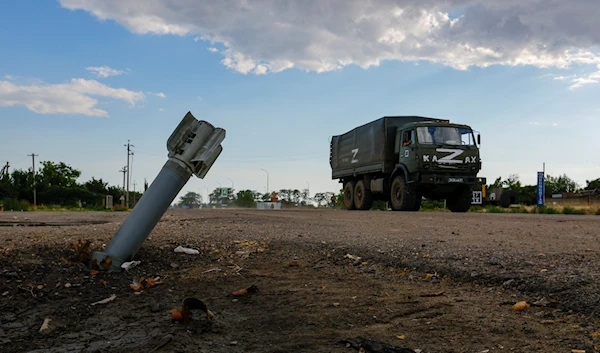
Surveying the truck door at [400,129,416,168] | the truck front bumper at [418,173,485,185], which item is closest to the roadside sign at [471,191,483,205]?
the truck front bumper at [418,173,485,185]

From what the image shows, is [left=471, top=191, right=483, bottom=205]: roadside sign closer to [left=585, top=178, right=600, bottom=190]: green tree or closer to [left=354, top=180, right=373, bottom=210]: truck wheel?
[left=354, top=180, right=373, bottom=210]: truck wheel

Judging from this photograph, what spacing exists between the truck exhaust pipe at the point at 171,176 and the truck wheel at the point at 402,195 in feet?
39.3

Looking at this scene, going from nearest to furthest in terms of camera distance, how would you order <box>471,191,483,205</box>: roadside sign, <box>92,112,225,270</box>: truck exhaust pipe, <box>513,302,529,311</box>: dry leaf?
<box>513,302,529,311</box>: dry leaf, <box>92,112,225,270</box>: truck exhaust pipe, <box>471,191,483,205</box>: roadside sign

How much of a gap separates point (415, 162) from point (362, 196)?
5314 millimetres

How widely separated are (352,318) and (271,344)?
1.92 feet

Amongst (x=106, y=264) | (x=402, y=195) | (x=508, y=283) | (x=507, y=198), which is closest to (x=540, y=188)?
(x=507, y=198)

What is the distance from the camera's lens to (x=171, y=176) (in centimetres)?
457

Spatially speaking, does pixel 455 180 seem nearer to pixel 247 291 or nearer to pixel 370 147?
pixel 370 147

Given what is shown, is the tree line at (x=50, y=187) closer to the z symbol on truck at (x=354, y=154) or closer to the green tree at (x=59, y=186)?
the green tree at (x=59, y=186)

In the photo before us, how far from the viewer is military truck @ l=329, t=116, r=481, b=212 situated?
15180 mm

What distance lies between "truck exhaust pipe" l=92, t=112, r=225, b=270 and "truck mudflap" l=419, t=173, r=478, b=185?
1130 cm

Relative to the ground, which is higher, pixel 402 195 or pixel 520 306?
pixel 402 195

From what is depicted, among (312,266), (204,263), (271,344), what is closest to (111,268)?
(204,263)

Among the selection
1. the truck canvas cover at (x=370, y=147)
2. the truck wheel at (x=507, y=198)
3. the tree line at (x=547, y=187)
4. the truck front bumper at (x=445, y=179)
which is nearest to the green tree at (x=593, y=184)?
the tree line at (x=547, y=187)
